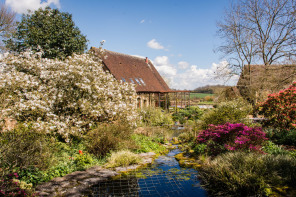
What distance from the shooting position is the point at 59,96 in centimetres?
812

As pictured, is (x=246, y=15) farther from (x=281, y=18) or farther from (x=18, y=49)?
(x=18, y=49)

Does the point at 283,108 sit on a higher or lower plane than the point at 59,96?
lower

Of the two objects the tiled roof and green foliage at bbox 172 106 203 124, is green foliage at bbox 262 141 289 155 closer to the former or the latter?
green foliage at bbox 172 106 203 124

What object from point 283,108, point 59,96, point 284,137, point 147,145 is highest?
point 59,96

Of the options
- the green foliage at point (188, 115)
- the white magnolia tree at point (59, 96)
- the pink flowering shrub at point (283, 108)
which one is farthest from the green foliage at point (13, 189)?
the green foliage at point (188, 115)

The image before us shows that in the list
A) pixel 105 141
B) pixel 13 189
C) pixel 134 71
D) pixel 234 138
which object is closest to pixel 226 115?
pixel 234 138

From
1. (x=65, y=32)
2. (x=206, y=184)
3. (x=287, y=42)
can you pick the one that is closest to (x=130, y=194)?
(x=206, y=184)

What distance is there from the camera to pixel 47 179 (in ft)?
18.2

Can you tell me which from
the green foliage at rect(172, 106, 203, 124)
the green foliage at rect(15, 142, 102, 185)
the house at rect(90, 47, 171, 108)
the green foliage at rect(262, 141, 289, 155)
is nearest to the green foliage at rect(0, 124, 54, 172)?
the green foliage at rect(15, 142, 102, 185)

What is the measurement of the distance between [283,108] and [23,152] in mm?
10906

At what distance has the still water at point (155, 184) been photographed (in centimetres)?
509

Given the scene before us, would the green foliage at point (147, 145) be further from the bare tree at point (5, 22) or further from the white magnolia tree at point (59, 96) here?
the bare tree at point (5, 22)

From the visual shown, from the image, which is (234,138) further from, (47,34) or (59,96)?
(47,34)

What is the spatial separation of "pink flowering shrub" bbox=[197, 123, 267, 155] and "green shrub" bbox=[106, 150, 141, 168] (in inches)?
109
